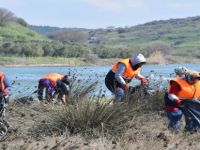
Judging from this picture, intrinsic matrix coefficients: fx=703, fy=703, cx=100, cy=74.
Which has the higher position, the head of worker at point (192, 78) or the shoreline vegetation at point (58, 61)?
the head of worker at point (192, 78)

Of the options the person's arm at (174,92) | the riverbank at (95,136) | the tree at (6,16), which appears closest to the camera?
the riverbank at (95,136)

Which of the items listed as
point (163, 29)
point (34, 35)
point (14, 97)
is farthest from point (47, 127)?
point (163, 29)

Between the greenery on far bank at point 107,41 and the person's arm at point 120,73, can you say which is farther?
the greenery on far bank at point 107,41

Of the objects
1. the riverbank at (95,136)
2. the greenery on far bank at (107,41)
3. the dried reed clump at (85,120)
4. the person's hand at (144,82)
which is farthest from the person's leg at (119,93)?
the greenery on far bank at (107,41)

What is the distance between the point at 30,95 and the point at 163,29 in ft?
416

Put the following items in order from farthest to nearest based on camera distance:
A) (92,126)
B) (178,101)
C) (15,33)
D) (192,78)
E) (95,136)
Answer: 1. (15,33)
2. (192,78)
3. (178,101)
4. (92,126)
5. (95,136)

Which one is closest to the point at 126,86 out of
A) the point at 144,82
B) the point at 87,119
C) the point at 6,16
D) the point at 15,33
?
the point at 144,82

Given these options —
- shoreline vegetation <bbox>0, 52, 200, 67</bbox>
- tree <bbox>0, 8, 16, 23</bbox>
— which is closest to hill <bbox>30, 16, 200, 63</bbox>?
tree <bbox>0, 8, 16, 23</bbox>

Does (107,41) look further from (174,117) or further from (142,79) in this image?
(174,117)

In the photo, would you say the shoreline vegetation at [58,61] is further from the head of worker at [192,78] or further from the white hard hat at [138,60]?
the head of worker at [192,78]

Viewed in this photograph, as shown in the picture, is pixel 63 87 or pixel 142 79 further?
pixel 63 87

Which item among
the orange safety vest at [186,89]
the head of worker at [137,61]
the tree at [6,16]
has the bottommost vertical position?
the tree at [6,16]

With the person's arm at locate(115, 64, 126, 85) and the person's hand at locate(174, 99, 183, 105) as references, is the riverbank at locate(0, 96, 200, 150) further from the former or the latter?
the person's arm at locate(115, 64, 126, 85)

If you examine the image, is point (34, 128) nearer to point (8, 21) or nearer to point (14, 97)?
point (14, 97)
